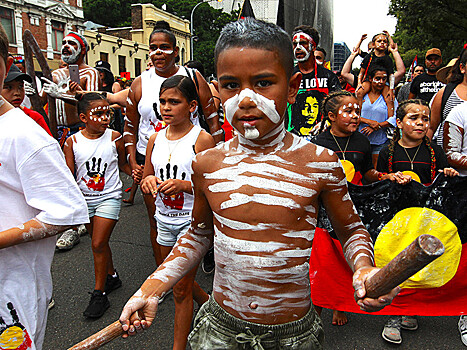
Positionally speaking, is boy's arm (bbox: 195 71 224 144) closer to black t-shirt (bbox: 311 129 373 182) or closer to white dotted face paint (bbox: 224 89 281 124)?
black t-shirt (bbox: 311 129 373 182)

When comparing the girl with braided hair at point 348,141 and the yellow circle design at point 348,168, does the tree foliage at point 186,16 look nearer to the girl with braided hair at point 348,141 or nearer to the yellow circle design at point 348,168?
the girl with braided hair at point 348,141

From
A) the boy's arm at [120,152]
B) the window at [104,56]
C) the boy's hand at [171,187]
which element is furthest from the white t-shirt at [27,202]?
the window at [104,56]

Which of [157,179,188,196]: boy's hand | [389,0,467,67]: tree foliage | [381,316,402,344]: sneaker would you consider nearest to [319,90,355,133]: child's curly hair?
[157,179,188,196]: boy's hand

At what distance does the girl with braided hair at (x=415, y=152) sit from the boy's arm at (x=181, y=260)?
7.45 ft

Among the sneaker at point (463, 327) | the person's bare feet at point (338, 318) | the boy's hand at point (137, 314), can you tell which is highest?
the boy's hand at point (137, 314)

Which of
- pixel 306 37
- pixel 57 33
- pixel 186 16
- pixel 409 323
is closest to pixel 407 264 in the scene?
pixel 409 323

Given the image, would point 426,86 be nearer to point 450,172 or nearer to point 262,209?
point 450,172

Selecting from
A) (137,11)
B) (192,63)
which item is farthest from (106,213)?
(137,11)

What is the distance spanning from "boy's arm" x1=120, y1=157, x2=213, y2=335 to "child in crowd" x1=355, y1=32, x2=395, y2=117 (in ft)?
11.5

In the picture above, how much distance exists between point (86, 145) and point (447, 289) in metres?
3.38

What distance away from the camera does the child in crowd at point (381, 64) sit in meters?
5.16

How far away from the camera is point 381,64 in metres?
5.50

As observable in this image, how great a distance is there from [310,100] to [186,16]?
194 ft

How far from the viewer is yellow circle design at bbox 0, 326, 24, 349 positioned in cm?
172
